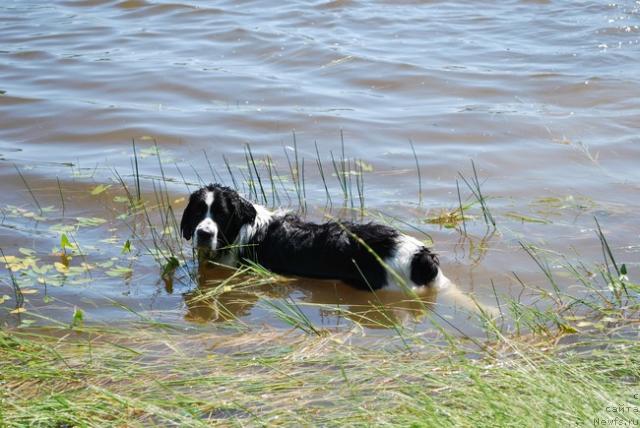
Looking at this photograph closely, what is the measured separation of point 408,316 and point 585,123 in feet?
15.7

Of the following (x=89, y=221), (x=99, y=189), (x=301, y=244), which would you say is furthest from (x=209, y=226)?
(x=99, y=189)

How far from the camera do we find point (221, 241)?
707 centimetres

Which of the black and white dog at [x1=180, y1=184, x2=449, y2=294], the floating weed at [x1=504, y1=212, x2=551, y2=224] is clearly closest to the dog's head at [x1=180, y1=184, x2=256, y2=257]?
the black and white dog at [x1=180, y1=184, x2=449, y2=294]

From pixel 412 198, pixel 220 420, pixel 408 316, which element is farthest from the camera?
pixel 412 198

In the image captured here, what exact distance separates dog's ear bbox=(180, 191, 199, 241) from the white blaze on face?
0.29 ft

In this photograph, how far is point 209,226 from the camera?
6.89 m

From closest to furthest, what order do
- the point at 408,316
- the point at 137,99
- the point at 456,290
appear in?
the point at 408,316
the point at 456,290
the point at 137,99

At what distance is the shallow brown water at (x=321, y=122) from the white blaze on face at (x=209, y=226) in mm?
350

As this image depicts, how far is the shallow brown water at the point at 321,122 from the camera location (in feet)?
23.0

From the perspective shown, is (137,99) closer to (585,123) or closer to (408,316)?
(585,123)

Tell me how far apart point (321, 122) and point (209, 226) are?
3.73 m

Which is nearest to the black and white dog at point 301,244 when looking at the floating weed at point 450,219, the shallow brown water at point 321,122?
the shallow brown water at point 321,122

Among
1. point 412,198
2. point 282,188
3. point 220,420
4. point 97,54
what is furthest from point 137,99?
point 220,420

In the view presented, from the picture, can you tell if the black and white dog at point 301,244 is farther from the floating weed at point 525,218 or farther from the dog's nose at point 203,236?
the floating weed at point 525,218
